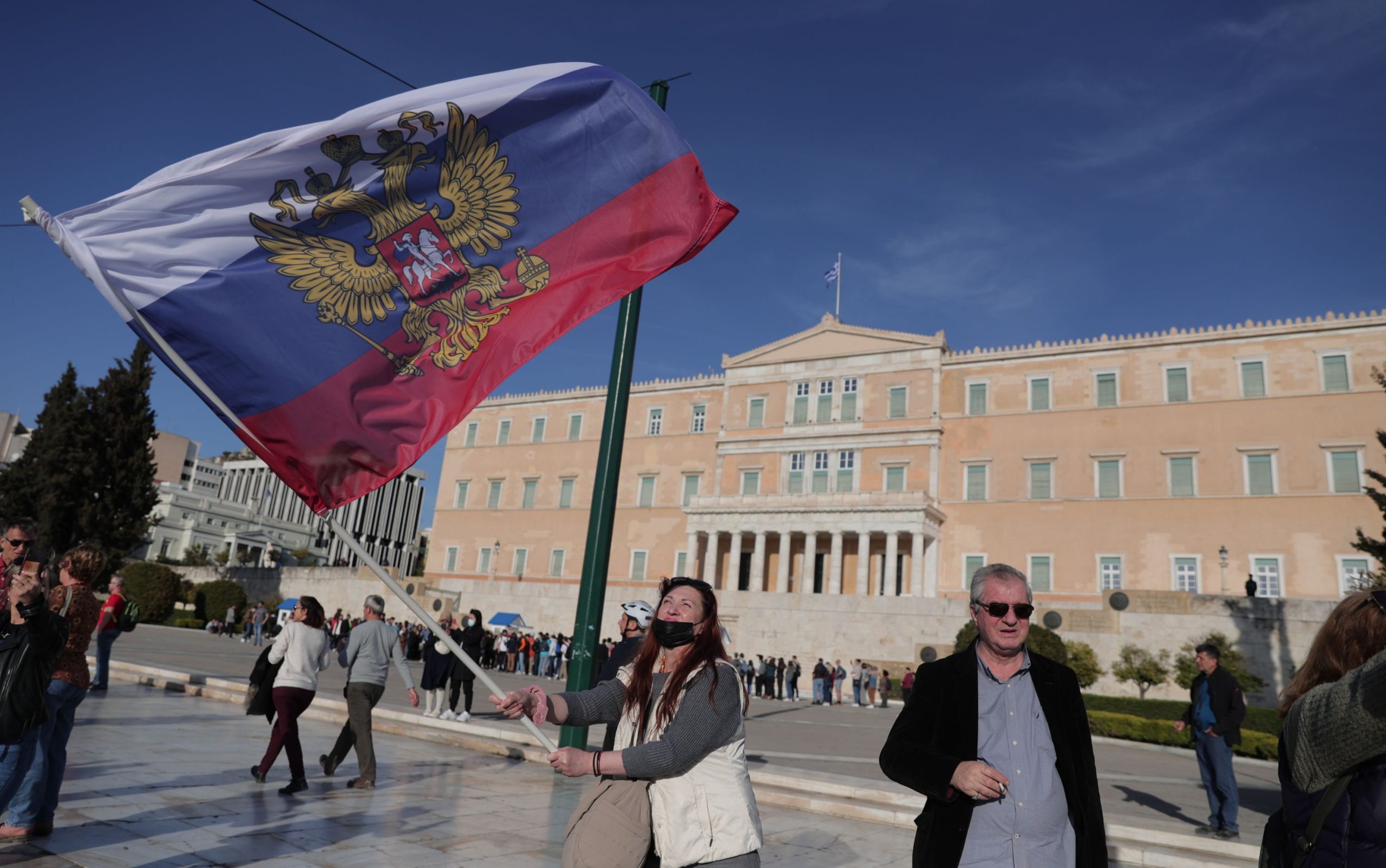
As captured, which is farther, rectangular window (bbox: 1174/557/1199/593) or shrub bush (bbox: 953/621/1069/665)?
rectangular window (bbox: 1174/557/1199/593)

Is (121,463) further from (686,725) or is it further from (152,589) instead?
(686,725)

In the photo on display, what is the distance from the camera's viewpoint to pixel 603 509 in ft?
29.1

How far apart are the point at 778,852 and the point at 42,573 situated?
4607mm

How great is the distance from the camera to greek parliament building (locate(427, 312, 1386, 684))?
30969mm

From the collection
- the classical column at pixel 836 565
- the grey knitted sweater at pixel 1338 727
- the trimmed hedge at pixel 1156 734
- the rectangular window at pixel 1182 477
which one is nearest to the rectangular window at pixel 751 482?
the classical column at pixel 836 565

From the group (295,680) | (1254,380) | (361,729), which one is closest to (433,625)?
(295,680)

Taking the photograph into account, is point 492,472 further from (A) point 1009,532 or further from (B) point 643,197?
(B) point 643,197

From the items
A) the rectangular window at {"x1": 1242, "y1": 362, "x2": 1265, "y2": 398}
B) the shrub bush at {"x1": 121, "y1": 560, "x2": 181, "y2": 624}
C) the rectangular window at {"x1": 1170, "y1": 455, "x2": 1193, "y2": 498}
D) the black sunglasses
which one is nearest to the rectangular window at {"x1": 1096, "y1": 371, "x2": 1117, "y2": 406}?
the rectangular window at {"x1": 1170, "y1": 455, "x2": 1193, "y2": 498}

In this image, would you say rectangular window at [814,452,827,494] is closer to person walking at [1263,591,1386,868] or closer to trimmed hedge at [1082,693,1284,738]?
trimmed hedge at [1082,693,1284,738]

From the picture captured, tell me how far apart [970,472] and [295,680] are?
3319 centimetres

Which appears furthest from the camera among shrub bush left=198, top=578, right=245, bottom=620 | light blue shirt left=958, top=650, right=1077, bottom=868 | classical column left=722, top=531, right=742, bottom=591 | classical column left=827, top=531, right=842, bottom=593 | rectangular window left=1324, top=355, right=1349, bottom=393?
classical column left=722, top=531, right=742, bottom=591

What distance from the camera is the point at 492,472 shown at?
163ft

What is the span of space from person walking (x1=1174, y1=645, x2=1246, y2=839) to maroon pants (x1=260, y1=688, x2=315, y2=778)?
7.45 meters

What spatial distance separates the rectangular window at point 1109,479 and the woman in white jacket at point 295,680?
32589 mm
